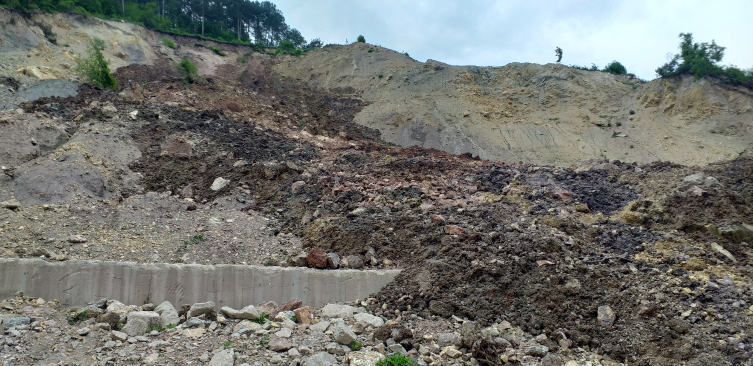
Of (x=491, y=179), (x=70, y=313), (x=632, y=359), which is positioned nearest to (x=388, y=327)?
(x=632, y=359)

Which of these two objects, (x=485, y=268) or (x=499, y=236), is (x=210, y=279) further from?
(x=499, y=236)

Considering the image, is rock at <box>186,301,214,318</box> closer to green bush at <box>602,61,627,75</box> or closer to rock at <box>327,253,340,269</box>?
rock at <box>327,253,340,269</box>

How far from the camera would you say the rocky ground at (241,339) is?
4.99m

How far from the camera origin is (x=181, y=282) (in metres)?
6.98

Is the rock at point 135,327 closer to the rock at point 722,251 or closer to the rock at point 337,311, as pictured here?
the rock at point 337,311

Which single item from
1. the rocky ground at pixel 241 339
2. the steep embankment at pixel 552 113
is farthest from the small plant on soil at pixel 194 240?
the steep embankment at pixel 552 113

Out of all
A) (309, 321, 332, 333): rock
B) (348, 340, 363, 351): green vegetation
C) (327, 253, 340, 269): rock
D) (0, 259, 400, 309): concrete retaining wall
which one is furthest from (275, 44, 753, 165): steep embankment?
(348, 340, 363, 351): green vegetation

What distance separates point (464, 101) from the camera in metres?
24.7

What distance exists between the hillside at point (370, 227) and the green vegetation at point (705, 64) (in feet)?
10.1

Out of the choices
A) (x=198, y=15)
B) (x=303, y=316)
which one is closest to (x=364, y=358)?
(x=303, y=316)

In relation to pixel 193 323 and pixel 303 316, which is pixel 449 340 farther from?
pixel 193 323

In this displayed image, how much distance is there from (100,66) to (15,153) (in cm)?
929

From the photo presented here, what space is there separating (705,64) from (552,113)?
281 inches

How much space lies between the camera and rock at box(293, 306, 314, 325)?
6.11 m
